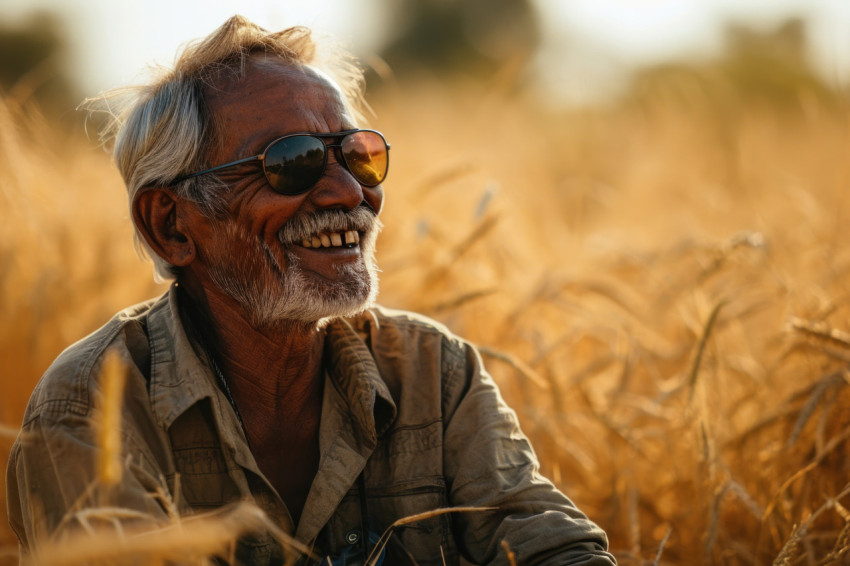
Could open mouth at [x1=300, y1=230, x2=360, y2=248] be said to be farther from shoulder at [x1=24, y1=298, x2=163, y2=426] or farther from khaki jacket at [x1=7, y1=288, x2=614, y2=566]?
shoulder at [x1=24, y1=298, x2=163, y2=426]

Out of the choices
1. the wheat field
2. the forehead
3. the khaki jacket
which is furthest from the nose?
the wheat field

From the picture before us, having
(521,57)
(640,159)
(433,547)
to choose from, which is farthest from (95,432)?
(640,159)

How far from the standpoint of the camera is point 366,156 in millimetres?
2381

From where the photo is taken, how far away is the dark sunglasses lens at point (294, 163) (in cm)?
221

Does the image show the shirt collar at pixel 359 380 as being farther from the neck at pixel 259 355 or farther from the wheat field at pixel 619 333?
the wheat field at pixel 619 333

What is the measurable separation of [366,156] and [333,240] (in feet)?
0.94

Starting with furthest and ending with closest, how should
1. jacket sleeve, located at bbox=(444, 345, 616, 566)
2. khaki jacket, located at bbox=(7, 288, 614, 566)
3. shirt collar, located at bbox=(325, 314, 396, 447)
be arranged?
shirt collar, located at bbox=(325, 314, 396, 447)
jacket sleeve, located at bbox=(444, 345, 616, 566)
khaki jacket, located at bbox=(7, 288, 614, 566)

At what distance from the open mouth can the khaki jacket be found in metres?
0.26

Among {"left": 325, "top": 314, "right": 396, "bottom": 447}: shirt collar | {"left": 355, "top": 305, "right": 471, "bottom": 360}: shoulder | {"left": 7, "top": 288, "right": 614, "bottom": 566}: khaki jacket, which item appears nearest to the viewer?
{"left": 7, "top": 288, "right": 614, "bottom": 566}: khaki jacket

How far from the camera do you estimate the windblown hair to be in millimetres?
2311

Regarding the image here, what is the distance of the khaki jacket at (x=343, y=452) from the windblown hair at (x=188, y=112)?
347 millimetres

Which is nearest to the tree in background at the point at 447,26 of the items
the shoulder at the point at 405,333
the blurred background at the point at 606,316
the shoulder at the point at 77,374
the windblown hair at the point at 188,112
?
the blurred background at the point at 606,316

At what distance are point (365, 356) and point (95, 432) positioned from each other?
2.54ft

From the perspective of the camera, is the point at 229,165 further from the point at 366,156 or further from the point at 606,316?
the point at 606,316
